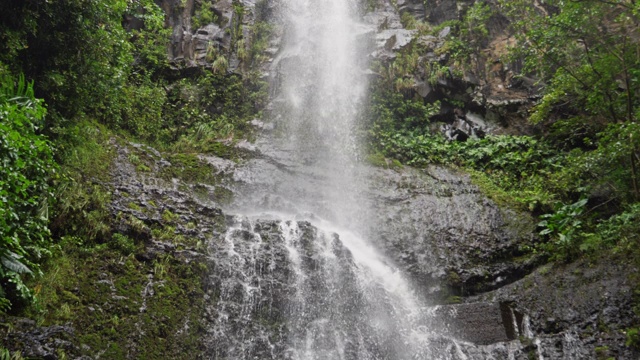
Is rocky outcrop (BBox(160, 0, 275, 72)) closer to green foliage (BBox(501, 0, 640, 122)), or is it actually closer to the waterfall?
the waterfall

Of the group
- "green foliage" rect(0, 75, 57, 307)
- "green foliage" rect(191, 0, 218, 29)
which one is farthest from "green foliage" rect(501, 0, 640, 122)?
"green foliage" rect(191, 0, 218, 29)

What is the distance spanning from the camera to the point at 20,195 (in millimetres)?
6285

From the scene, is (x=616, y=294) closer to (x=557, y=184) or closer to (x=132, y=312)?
(x=557, y=184)

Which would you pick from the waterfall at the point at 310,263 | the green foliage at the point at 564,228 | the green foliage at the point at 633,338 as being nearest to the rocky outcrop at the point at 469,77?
the waterfall at the point at 310,263

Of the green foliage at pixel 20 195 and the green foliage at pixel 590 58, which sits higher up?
the green foliage at pixel 590 58

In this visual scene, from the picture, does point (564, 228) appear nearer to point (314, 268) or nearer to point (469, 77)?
point (314, 268)

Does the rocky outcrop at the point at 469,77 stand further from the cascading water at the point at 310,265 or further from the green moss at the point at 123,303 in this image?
the green moss at the point at 123,303

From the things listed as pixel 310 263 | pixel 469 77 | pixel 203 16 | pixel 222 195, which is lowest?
pixel 310 263

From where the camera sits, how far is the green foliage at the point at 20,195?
17.6ft

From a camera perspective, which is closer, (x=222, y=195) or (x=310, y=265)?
(x=310, y=265)

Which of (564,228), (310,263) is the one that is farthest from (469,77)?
(310,263)

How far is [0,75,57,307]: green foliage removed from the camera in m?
5.37

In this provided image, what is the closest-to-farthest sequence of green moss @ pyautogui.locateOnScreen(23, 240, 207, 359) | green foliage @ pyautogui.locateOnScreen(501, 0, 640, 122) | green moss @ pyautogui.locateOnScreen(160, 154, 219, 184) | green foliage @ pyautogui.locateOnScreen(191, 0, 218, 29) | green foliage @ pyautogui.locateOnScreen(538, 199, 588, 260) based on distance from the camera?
green moss @ pyautogui.locateOnScreen(23, 240, 207, 359) → green foliage @ pyautogui.locateOnScreen(538, 199, 588, 260) → green foliage @ pyautogui.locateOnScreen(501, 0, 640, 122) → green moss @ pyautogui.locateOnScreen(160, 154, 219, 184) → green foliage @ pyautogui.locateOnScreen(191, 0, 218, 29)

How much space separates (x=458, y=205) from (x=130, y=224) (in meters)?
7.96
